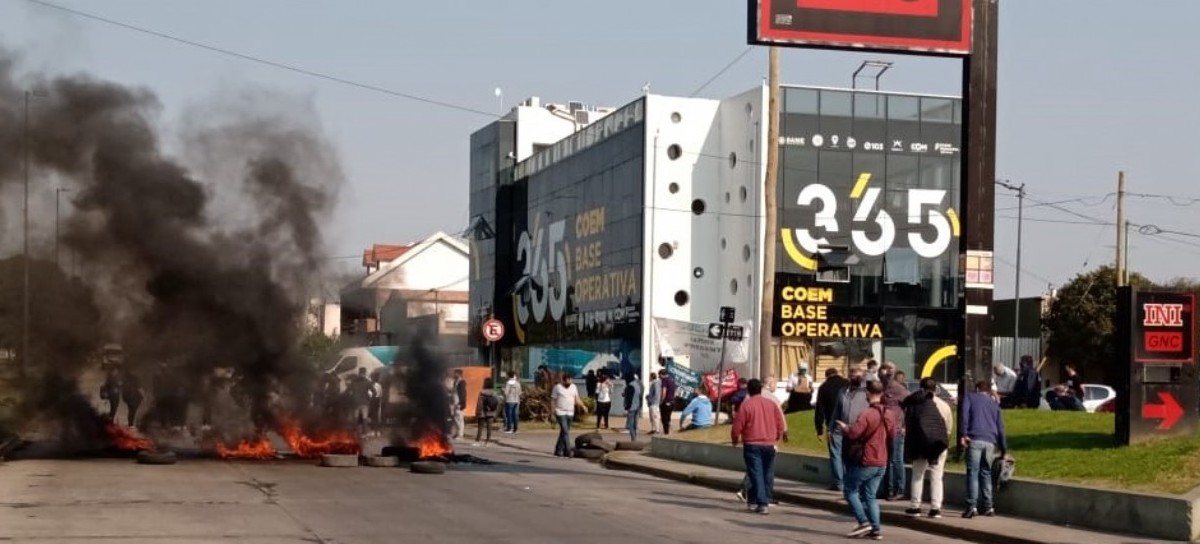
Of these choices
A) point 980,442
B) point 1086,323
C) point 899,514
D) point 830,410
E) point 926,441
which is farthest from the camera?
point 1086,323

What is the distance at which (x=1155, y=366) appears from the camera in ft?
56.5

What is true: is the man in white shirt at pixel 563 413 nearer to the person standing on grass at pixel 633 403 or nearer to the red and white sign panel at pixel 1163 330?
the person standing on grass at pixel 633 403

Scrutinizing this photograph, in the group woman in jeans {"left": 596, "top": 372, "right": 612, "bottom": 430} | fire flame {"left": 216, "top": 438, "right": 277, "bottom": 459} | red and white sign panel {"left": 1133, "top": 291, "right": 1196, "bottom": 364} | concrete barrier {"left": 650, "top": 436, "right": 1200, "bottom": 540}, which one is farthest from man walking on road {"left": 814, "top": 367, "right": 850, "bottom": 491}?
woman in jeans {"left": 596, "top": 372, "right": 612, "bottom": 430}

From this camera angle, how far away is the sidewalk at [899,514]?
14.7 m

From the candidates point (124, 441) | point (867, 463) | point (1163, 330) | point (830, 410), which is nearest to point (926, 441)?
point (867, 463)

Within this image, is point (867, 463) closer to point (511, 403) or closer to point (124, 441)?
point (124, 441)

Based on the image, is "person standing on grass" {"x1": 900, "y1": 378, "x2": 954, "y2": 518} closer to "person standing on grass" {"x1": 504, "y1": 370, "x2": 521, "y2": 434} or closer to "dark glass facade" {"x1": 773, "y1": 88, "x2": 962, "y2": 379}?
"person standing on grass" {"x1": 504, "y1": 370, "x2": 521, "y2": 434}

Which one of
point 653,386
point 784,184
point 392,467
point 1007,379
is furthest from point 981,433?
point 784,184

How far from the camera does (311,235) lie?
25406 millimetres

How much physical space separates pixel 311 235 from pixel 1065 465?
13.8m

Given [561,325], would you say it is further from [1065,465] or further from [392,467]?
[1065,465]

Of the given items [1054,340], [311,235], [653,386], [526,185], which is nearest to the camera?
[311,235]

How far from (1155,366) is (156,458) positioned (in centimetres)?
1454

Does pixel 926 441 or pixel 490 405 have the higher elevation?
pixel 926 441
